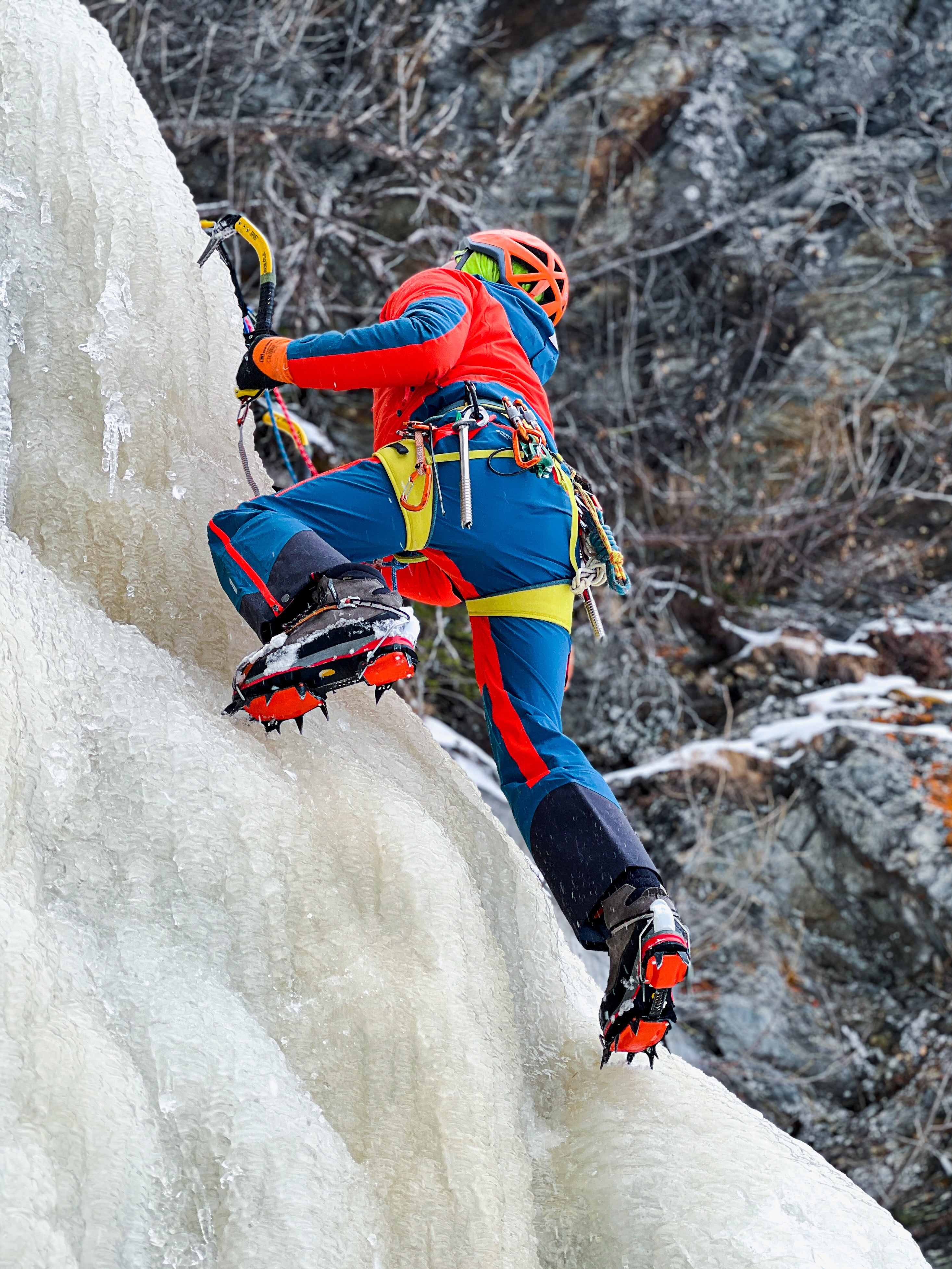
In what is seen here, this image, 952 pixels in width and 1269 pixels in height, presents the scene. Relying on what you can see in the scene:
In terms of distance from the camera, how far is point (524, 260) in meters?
2.39

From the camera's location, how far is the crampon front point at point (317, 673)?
1705 mm

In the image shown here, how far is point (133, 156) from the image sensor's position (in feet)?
7.09

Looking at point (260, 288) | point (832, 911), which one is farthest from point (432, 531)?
point (832, 911)

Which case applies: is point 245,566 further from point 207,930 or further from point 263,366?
point 207,930

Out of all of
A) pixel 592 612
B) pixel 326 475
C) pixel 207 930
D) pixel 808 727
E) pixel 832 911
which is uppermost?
pixel 326 475

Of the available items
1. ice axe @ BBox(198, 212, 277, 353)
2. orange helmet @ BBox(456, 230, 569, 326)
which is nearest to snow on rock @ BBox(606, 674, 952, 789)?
orange helmet @ BBox(456, 230, 569, 326)

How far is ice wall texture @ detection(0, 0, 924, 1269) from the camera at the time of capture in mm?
1325

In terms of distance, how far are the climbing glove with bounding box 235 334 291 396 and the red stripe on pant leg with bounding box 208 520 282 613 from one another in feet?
0.95

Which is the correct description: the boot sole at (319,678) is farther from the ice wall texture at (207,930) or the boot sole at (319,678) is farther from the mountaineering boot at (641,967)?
the mountaineering boot at (641,967)

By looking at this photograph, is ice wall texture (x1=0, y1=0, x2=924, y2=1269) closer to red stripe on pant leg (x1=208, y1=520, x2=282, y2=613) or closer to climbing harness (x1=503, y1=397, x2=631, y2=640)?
red stripe on pant leg (x1=208, y1=520, x2=282, y2=613)

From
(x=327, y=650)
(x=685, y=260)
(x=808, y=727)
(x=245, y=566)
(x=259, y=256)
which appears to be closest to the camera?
(x=327, y=650)

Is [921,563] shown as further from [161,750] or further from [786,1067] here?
[161,750]

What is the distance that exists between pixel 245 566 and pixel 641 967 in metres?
0.93

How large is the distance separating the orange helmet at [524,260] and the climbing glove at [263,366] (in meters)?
0.54
